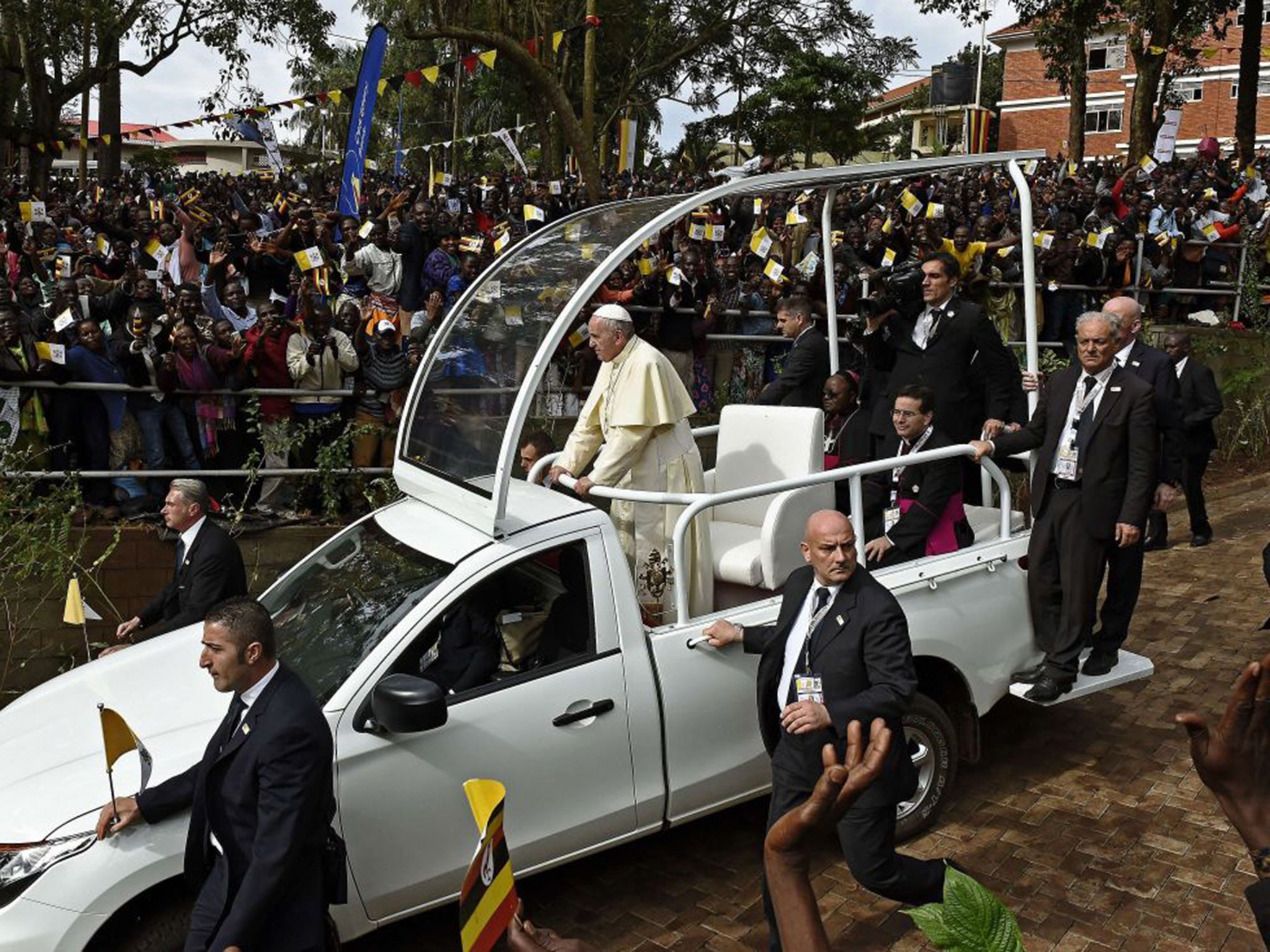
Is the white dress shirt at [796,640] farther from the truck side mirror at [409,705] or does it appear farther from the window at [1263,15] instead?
the window at [1263,15]

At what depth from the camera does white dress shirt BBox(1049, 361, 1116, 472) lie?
5789 millimetres

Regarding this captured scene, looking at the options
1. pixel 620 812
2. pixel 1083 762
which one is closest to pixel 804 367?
pixel 1083 762

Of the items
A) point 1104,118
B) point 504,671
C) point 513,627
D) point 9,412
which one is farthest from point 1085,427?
point 1104,118

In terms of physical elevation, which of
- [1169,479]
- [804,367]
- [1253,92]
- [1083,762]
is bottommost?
[1083,762]

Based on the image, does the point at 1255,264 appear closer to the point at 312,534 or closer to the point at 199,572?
the point at 312,534

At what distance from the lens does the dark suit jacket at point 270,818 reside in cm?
347

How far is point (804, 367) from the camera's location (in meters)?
7.23

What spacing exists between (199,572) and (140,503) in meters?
2.42

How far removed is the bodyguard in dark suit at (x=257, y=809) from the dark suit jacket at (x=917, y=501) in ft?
10.1

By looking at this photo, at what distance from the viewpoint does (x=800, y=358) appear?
23.7 ft

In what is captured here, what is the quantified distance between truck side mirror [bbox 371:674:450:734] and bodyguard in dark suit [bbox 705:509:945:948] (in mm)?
1194

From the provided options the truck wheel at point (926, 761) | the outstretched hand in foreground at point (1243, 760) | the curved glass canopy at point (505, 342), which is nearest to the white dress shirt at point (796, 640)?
the truck wheel at point (926, 761)

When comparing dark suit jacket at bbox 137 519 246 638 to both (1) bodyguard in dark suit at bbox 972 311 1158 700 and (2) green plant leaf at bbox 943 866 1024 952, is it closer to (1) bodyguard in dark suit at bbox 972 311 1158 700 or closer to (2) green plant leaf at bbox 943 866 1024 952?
(1) bodyguard in dark suit at bbox 972 311 1158 700

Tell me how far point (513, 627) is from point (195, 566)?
6.53 ft
